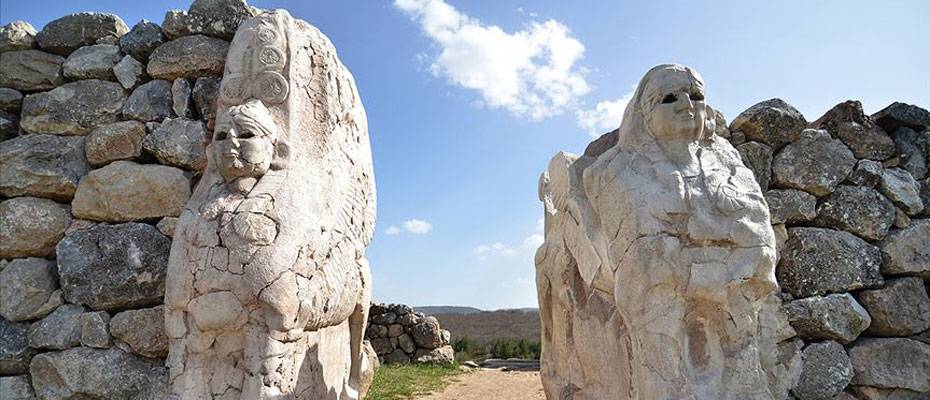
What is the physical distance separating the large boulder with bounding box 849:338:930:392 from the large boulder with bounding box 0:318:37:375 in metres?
4.80

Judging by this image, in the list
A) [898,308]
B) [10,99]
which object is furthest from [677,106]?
[10,99]

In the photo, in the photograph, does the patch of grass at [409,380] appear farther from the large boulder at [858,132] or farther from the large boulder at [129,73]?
the large boulder at [858,132]

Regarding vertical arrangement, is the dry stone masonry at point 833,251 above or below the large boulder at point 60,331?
above

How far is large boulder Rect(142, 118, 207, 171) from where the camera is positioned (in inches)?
130

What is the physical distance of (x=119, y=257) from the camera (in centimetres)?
317

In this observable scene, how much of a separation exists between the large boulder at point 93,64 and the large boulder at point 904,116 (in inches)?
197

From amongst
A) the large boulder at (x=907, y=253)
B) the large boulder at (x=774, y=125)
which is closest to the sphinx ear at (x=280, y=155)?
the large boulder at (x=774, y=125)

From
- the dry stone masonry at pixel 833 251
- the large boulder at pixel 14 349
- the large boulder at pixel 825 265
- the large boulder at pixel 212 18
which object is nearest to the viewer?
the large boulder at pixel 14 349

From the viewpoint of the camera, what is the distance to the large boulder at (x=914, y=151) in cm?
462

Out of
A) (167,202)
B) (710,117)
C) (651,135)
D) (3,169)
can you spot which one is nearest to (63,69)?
(3,169)

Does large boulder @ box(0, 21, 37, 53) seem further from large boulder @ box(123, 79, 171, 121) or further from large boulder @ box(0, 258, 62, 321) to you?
large boulder @ box(0, 258, 62, 321)

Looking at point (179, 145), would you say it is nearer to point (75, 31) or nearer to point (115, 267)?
point (115, 267)

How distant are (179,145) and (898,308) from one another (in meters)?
4.50

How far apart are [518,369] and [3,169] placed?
8369 mm
